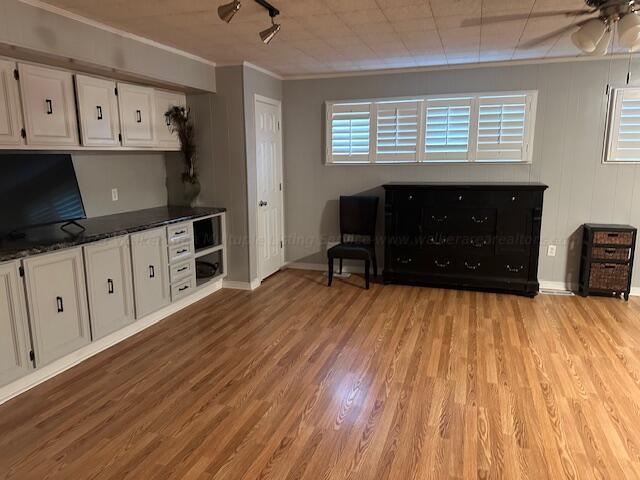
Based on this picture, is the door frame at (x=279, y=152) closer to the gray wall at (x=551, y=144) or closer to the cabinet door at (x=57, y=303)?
the gray wall at (x=551, y=144)

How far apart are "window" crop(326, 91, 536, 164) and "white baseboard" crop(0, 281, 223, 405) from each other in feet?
→ 8.37

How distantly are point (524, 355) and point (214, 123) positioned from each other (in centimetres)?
366

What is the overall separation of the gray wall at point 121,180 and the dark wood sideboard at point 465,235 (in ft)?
8.37

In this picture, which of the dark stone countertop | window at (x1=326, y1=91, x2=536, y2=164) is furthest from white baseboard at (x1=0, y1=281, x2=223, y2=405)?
window at (x1=326, y1=91, x2=536, y2=164)

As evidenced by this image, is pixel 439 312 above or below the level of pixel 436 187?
below

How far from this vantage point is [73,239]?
2926mm

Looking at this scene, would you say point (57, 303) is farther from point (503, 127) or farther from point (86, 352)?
point (503, 127)

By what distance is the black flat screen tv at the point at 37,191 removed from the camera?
2912 millimetres

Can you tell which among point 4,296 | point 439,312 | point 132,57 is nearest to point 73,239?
point 4,296

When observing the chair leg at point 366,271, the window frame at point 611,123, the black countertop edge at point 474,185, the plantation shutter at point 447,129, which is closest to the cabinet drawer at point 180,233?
the chair leg at point 366,271

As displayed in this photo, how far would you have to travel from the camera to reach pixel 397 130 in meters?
5.05

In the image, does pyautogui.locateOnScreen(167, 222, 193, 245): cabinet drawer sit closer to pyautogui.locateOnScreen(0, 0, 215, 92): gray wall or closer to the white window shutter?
pyautogui.locateOnScreen(0, 0, 215, 92): gray wall

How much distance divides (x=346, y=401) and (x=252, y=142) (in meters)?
3.00

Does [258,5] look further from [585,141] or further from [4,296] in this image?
[585,141]
